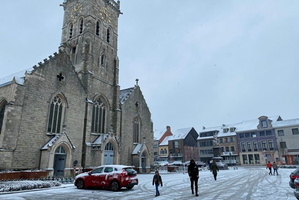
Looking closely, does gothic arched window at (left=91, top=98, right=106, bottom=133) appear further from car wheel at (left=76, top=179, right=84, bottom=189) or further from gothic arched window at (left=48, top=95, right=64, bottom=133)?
car wheel at (left=76, top=179, right=84, bottom=189)

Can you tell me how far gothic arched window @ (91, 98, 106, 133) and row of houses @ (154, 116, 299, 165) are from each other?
23110 millimetres

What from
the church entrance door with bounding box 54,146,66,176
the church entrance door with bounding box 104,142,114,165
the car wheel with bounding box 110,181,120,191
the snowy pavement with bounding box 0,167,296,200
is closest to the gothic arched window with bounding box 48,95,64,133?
the church entrance door with bounding box 54,146,66,176

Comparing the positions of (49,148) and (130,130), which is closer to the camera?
(49,148)

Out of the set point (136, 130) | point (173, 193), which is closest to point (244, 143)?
point (136, 130)

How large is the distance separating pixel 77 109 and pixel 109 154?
21.4ft

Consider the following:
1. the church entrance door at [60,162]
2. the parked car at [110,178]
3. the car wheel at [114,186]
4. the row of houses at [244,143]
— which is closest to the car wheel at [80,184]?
the parked car at [110,178]

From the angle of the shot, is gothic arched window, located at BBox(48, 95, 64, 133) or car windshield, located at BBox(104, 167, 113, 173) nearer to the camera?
car windshield, located at BBox(104, 167, 113, 173)

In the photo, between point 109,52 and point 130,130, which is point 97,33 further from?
point 130,130

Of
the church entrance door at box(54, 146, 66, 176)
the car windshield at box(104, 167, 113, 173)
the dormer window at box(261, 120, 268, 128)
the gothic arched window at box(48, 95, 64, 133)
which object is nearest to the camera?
the car windshield at box(104, 167, 113, 173)

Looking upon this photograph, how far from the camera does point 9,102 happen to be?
18.4 m

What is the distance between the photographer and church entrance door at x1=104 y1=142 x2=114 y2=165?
25453 mm

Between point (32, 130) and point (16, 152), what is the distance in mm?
2242

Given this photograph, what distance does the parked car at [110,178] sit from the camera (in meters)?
12.7

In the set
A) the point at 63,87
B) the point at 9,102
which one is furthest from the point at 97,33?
the point at 9,102
